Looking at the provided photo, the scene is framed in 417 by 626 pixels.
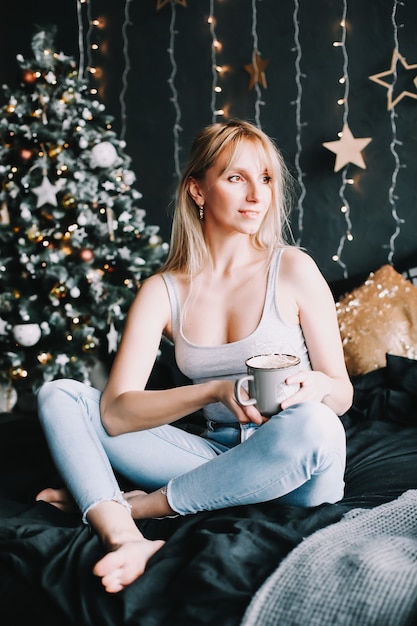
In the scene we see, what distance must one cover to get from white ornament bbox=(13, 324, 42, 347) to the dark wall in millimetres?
863

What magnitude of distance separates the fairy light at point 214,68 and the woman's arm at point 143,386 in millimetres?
1891

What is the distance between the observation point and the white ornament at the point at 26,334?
3.04m

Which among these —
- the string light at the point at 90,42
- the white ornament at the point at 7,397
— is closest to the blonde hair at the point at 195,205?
the white ornament at the point at 7,397

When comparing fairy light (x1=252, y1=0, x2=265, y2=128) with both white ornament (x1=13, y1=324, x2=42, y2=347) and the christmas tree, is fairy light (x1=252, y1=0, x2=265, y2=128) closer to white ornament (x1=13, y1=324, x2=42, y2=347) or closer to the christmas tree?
the christmas tree

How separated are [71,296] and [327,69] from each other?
1665mm

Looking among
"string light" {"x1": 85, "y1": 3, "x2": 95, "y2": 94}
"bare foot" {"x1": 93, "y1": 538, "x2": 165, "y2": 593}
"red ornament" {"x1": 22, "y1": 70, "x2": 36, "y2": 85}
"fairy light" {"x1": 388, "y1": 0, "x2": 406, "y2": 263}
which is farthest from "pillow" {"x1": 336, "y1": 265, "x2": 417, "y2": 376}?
"string light" {"x1": 85, "y1": 3, "x2": 95, "y2": 94}

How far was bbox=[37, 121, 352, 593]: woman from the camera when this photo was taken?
4.68ft

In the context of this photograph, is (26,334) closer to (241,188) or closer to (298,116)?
(241,188)

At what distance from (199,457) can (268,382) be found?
42cm

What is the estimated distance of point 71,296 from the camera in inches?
124

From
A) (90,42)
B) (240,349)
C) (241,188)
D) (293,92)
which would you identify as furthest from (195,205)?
(90,42)

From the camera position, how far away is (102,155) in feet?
10.2

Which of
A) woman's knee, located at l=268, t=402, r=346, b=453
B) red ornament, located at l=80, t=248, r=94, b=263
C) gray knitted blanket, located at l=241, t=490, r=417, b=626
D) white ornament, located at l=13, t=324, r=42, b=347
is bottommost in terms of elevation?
white ornament, located at l=13, t=324, r=42, b=347

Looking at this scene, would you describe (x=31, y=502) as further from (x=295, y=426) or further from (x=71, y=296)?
(x=71, y=296)
